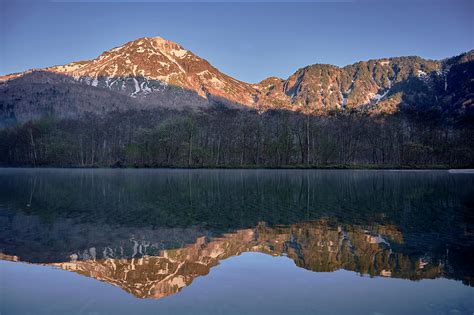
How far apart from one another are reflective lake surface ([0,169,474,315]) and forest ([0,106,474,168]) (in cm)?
8337

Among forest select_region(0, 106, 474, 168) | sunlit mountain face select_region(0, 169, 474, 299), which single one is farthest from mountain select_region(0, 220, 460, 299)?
forest select_region(0, 106, 474, 168)

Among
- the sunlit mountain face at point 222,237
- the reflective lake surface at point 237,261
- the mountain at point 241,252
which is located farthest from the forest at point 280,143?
the mountain at point 241,252

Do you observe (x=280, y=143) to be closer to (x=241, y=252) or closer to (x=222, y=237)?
(x=222, y=237)

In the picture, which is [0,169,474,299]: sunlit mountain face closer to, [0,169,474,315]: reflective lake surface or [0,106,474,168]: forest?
[0,169,474,315]: reflective lake surface

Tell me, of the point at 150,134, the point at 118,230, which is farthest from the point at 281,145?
the point at 118,230

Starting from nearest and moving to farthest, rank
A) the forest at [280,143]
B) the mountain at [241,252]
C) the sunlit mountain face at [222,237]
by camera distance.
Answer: the mountain at [241,252]
the sunlit mountain face at [222,237]
the forest at [280,143]

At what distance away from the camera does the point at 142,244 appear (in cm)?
1483

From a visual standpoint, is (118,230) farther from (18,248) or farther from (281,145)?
(281,145)

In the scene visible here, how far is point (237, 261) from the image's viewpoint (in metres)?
12.7

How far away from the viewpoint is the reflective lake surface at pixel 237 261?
29.7 feet

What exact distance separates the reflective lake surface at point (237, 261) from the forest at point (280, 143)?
83.4 metres

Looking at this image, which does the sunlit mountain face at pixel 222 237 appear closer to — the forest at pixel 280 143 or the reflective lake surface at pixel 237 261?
the reflective lake surface at pixel 237 261

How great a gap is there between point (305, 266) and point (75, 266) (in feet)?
23.2

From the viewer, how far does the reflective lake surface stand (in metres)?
9.05
